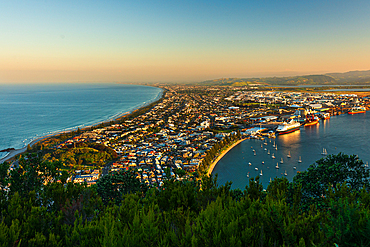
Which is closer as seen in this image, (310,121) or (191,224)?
(191,224)

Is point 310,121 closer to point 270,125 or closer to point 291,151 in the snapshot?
point 270,125

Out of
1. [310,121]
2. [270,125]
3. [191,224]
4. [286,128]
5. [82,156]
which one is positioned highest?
[191,224]

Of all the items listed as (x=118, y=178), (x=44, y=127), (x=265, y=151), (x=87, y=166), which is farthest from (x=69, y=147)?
(x=265, y=151)

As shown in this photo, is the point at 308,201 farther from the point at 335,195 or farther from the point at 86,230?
the point at 86,230

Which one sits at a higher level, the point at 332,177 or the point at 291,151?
the point at 332,177

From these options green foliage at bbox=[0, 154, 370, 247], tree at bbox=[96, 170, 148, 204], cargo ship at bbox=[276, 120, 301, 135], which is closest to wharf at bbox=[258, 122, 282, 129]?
cargo ship at bbox=[276, 120, 301, 135]

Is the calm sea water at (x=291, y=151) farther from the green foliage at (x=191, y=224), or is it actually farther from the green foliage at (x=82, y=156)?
the green foliage at (x=191, y=224)

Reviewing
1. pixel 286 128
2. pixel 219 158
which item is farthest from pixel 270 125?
pixel 219 158

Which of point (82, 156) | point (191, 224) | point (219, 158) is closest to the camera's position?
point (191, 224)
